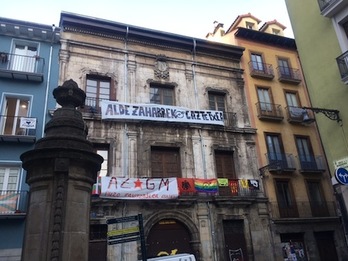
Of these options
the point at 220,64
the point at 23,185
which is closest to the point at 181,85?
the point at 220,64

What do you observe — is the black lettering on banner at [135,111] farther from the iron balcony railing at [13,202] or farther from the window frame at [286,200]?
the window frame at [286,200]

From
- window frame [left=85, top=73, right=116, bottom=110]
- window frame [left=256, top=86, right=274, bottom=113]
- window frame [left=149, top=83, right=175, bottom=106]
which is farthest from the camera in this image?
window frame [left=256, top=86, right=274, bottom=113]

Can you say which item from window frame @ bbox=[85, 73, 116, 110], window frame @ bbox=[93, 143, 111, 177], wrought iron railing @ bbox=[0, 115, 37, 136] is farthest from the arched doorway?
wrought iron railing @ bbox=[0, 115, 37, 136]

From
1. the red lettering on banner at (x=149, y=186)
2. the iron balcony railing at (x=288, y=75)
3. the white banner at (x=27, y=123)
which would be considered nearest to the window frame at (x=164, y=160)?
the red lettering on banner at (x=149, y=186)

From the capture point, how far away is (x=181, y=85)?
1964 cm

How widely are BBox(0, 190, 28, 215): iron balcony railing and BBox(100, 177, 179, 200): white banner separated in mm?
3277

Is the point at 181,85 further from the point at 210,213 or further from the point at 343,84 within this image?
the point at 343,84

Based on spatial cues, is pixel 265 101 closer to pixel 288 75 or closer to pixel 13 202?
pixel 288 75

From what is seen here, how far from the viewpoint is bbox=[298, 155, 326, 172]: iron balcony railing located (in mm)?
19875

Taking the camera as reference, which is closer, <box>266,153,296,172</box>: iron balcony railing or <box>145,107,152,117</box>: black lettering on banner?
<box>145,107,152,117</box>: black lettering on banner

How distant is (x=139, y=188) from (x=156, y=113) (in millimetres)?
4427

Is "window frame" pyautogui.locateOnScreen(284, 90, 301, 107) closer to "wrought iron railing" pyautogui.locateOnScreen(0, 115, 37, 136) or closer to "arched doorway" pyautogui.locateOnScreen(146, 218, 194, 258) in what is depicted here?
"arched doorway" pyautogui.locateOnScreen(146, 218, 194, 258)

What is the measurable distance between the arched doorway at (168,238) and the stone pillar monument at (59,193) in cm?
914

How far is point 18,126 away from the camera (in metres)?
15.3
